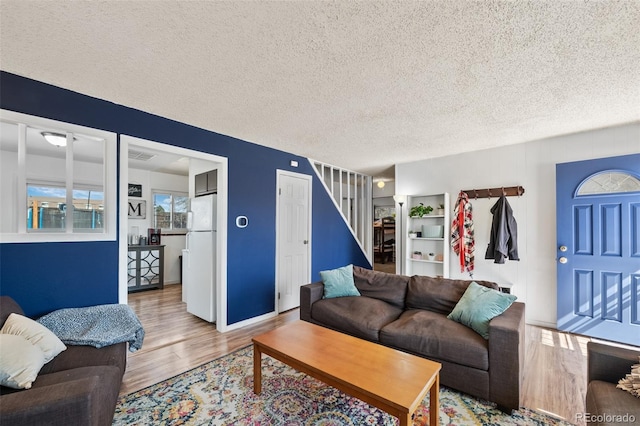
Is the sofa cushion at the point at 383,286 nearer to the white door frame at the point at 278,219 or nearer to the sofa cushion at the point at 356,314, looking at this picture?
the sofa cushion at the point at 356,314

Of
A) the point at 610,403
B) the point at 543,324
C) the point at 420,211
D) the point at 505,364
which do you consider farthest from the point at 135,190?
the point at 543,324

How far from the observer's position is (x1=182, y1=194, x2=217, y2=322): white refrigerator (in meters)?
3.54

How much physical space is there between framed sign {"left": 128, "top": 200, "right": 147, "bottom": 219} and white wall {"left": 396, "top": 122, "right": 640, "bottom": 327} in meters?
5.99

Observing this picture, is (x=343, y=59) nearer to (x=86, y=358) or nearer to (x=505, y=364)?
(x=505, y=364)

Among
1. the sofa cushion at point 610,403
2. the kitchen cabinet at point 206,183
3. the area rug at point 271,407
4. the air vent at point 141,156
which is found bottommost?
the area rug at point 271,407

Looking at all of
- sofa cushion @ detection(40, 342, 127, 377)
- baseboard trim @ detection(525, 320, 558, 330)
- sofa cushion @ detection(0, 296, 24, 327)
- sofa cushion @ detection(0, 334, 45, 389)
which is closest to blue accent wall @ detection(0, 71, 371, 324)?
sofa cushion @ detection(0, 296, 24, 327)

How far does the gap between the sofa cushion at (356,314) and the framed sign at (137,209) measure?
458 cm

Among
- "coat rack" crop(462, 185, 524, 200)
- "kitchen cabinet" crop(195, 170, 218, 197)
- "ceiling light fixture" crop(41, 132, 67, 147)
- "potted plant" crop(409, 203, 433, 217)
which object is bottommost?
"potted plant" crop(409, 203, 433, 217)

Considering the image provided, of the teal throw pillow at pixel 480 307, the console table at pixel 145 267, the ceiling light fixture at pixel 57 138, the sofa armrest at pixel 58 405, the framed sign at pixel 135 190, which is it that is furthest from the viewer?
the framed sign at pixel 135 190

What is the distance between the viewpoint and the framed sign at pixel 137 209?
Answer: 546cm

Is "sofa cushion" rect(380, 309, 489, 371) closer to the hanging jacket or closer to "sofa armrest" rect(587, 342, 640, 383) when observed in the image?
"sofa armrest" rect(587, 342, 640, 383)

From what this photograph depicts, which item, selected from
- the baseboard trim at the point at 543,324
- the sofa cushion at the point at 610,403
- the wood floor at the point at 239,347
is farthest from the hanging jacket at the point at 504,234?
the sofa cushion at the point at 610,403

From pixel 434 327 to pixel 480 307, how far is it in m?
0.41

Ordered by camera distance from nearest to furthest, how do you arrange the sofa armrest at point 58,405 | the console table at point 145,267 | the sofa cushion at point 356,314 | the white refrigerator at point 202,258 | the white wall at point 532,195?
the sofa armrest at point 58,405
the sofa cushion at point 356,314
the white wall at point 532,195
the white refrigerator at point 202,258
the console table at point 145,267
